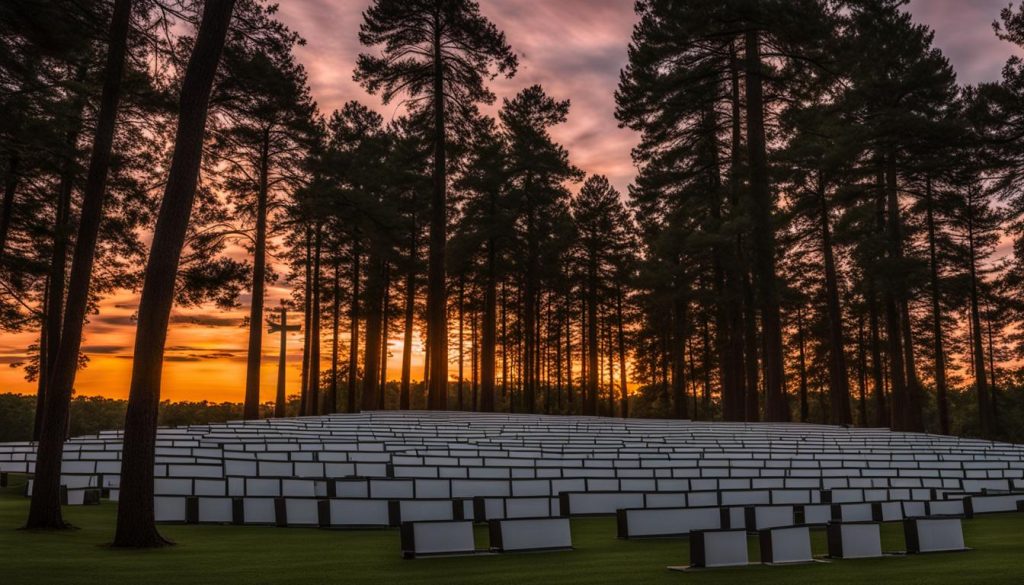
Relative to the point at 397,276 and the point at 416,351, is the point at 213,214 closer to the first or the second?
the point at 397,276

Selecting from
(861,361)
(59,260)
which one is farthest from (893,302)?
(59,260)

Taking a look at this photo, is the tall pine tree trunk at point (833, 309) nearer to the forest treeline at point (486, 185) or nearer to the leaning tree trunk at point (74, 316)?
the forest treeline at point (486, 185)

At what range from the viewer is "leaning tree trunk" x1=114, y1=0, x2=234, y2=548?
850 centimetres

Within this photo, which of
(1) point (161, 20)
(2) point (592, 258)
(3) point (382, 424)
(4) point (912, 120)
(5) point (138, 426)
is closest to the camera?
(5) point (138, 426)

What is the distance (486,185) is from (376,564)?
33334 millimetres

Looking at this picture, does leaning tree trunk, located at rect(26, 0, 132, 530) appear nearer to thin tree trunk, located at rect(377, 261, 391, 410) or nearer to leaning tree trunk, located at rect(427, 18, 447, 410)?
leaning tree trunk, located at rect(427, 18, 447, 410)

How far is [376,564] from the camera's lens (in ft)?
23.8

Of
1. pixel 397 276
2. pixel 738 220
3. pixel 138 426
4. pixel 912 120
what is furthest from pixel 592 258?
pixel 138 426

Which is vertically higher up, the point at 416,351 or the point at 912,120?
the point at 912,120

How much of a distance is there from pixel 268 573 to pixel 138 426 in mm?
3264

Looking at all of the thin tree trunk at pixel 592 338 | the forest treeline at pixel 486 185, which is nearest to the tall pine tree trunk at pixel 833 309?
the forest treeline at pixel 486 185

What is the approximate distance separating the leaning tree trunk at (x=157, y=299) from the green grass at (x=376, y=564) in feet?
1.90

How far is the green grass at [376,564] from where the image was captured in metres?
6.52

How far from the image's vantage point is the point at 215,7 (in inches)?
382
